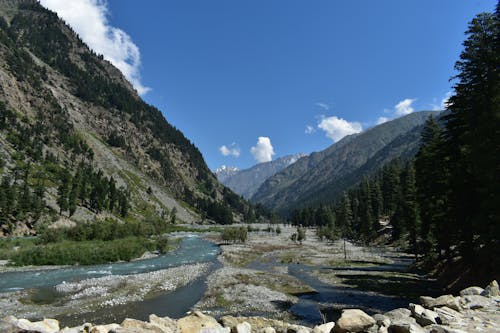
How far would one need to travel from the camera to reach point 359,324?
34.0 feet

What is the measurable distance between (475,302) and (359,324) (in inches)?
252

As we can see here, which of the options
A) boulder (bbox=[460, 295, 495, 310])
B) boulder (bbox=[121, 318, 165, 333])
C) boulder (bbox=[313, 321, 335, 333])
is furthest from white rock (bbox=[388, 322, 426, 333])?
boulder (bbox=[121, 318, 165, 333])

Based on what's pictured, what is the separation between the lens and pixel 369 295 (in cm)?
3259

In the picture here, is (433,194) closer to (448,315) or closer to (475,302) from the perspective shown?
(475,302)

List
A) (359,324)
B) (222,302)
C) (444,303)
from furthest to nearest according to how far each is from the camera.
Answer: (222,302)
(444,303)
(359,324)

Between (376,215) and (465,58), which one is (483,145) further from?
(376,215)

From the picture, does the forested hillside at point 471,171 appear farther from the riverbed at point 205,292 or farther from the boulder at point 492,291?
the boulder at point 492,291

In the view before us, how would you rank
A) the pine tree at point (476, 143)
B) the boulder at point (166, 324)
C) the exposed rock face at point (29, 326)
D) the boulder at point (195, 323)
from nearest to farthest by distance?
the exposed rock face at point (29, 326) < the boulder at point (166, 324) < the boulder at point (195, 323) < the pine tree at point (476, 143)

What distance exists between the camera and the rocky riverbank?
29.1 feet

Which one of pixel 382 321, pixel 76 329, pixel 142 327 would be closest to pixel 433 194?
pixel 382 321

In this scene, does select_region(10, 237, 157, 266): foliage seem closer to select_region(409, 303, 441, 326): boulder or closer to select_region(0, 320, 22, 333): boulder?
select_region(0, 320, 22, 333): boulder

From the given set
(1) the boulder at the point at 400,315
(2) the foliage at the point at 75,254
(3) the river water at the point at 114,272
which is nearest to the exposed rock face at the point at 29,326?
(1) the boulder at the point at 400,315

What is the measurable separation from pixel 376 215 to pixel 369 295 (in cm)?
9320

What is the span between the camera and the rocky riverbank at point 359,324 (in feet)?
29.1
